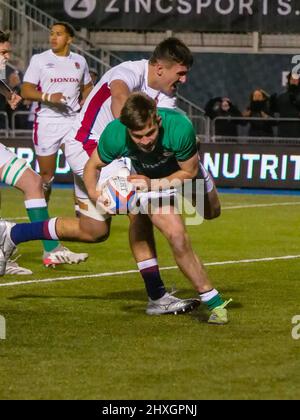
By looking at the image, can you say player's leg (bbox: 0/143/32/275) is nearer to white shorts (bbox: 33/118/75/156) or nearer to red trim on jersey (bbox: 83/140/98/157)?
red trim on jersey (bbox: 83/140/98/157)

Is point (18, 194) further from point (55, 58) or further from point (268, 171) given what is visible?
point (55, 58)

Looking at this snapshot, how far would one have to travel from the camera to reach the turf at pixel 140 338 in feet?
24.9

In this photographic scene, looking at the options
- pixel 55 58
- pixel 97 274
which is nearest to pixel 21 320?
pixel 97 274

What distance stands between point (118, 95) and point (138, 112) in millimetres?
1429

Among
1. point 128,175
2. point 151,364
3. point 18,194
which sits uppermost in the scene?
point 128,175

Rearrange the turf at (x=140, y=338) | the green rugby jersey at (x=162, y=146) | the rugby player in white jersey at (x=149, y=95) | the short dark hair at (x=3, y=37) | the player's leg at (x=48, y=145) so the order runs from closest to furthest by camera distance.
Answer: the turf at (x=140, y=338) → the green rugby jersey at (x=162, y=146) → the rugby player in white jersey at (x=149, y=95) → the short dark hair at (x=3, y=37) → the player's leg at (x=48, y=145)

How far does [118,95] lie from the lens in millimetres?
10469

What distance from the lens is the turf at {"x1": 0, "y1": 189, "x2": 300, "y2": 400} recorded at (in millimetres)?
7582

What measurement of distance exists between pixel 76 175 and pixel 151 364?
3.97 meters

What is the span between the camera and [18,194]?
22.6 m

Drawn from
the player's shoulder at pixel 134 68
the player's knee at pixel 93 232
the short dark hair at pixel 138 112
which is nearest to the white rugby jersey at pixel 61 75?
the player's shoulder at pixel 134 68

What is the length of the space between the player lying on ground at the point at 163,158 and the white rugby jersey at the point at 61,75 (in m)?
5.83

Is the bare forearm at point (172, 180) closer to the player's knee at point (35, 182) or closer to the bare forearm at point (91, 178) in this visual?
the bare forearm at point (91, 178)

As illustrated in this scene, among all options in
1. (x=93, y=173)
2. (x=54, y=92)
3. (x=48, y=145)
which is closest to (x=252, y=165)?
(x=54, y=92)
